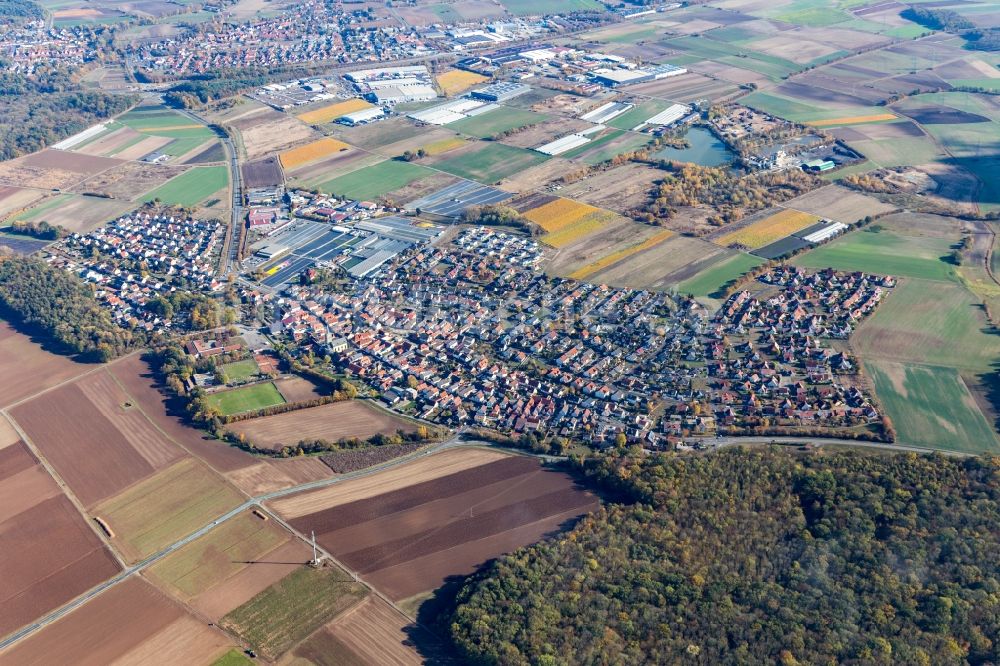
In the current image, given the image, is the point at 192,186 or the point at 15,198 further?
the point at 192,186

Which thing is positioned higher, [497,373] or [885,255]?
[885,255]

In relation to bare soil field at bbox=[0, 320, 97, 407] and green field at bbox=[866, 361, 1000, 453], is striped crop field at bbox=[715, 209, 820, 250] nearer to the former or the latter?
green field at bbox=[866, 361, 1000, 453]

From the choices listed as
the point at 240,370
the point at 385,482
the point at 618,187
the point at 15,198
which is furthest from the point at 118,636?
the point at 15,198

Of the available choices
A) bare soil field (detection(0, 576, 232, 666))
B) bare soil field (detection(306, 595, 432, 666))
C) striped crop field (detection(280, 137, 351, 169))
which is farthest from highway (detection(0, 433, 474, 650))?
striped crop field (detection(280, 137, 351, 169))

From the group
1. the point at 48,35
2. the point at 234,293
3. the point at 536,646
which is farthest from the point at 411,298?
the point at 48,35

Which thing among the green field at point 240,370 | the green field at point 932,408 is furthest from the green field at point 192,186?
the green field at point 932,408

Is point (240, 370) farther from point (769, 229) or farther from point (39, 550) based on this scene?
point (769, 229)

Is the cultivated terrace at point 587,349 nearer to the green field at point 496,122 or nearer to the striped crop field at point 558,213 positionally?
the striped crop field at point 558,213
